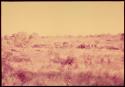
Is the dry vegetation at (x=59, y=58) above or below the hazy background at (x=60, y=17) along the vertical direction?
below

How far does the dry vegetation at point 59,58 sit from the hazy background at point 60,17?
60mm

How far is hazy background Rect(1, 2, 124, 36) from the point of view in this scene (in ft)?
7.68

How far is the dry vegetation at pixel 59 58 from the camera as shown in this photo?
2.32m

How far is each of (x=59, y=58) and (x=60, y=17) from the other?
34 cm

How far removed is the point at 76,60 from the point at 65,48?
0.44 feet

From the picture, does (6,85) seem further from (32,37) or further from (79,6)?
(79,6)

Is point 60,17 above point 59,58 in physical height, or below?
above

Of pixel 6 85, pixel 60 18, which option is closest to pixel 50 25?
pixel 60 18

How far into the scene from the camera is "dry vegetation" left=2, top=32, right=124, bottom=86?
232 cm

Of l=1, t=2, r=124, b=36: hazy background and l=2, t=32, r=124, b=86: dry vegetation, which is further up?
l=1, t=2, r=124, b=36: hazy background

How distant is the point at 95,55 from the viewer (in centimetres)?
233

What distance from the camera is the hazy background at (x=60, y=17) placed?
234cm

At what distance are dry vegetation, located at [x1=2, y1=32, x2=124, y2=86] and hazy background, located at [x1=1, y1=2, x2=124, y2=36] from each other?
6 cm

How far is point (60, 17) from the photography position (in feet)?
7.75
